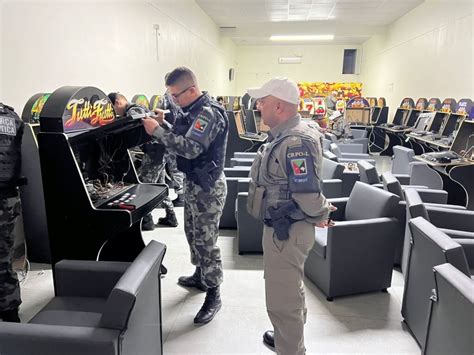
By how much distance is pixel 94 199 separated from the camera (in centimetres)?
191

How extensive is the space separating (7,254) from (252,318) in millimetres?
1564

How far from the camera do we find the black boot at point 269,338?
2.02 metres

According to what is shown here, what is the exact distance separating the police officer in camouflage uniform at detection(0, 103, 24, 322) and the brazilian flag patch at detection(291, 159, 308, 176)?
5.33 ft

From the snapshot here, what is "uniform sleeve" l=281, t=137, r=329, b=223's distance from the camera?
1.59 metres

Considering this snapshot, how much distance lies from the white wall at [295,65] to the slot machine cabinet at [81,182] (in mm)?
12950

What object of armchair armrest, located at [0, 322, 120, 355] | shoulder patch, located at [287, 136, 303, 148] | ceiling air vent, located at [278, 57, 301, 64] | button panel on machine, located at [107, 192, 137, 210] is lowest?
armchair armrest, located at [0, 322, 120, 355]

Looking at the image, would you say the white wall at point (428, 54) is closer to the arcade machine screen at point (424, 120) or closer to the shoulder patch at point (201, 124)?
the arcade machine screen at point (424, 120)

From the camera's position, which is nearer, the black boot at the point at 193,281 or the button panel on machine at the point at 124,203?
the button panel on machine at the point at 124,203

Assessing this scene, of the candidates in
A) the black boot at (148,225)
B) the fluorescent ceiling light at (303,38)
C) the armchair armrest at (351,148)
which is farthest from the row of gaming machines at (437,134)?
the fluorescent ceiling light at (303,38)

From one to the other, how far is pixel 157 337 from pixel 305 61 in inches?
562

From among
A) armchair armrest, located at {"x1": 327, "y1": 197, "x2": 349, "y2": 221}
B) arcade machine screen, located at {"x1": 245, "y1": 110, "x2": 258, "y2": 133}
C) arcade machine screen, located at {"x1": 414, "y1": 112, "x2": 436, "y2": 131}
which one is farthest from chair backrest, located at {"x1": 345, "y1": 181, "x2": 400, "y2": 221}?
arcade machine screen, located at {"x1": 414, "y1": 112, "x2": 436, "y2": 131}

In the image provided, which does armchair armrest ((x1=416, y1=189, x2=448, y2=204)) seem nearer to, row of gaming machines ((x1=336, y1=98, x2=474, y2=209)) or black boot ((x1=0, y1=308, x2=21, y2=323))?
row of gaming machines ((x1=336, y1=98, x2=474, y2=209))

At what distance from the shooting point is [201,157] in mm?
2174

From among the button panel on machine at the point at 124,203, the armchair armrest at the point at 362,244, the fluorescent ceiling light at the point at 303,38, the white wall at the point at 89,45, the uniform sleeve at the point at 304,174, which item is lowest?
the armchair armrest at the point at 362,244
